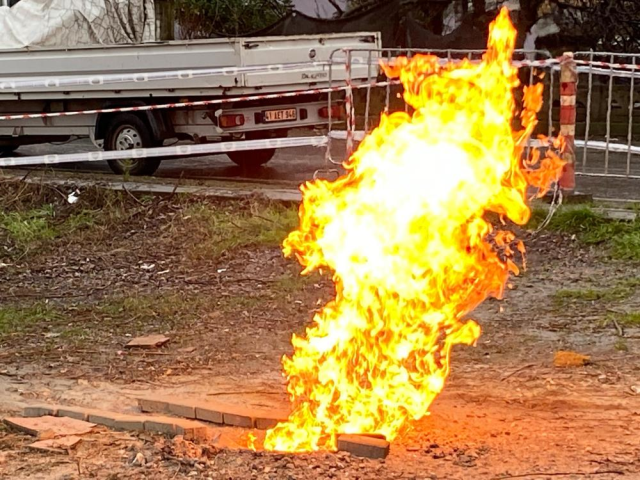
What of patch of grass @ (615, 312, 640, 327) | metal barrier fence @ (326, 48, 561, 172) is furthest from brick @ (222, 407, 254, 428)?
patch of grass @ (615, 312, 640, 327)

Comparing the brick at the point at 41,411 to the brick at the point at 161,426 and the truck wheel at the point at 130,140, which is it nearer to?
the brick at the point at 161,426

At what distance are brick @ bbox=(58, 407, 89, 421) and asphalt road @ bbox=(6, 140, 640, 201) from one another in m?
7.27

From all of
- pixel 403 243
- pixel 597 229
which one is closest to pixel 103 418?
pixel 403 243

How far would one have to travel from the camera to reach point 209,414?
514cm

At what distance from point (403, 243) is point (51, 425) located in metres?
2.12

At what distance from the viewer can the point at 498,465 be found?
Answer: 14.9 ft

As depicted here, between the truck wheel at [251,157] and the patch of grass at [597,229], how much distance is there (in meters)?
5.49

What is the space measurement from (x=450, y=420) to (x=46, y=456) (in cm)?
212

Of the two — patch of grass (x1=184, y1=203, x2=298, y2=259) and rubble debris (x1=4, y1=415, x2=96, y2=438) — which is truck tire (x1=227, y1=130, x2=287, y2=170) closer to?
patch of grass (x1=184, y1=203, x2=298, y2=259)

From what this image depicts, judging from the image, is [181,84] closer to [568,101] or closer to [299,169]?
[299,169]

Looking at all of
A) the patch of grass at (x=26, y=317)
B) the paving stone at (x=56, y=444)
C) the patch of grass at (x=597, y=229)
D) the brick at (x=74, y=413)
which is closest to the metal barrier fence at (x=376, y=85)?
the patch of grass at (x=597, y=229)

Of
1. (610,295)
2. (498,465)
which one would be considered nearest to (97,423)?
(498,465)

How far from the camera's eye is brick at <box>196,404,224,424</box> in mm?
5117

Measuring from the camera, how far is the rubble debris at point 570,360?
6012mm
